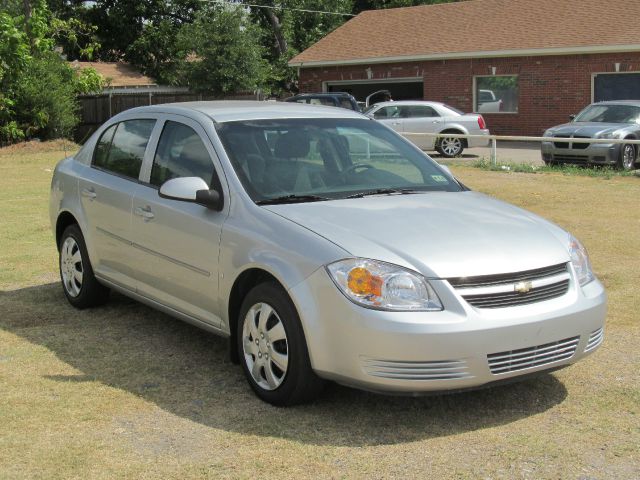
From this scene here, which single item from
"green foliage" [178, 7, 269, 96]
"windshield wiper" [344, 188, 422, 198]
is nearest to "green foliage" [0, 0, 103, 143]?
"green foliage" [178, 7, 269, 96]

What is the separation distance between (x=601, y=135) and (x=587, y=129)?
1.30ft

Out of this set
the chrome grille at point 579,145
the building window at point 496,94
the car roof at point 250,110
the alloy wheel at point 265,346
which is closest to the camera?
the alloy wheel at point 265,346

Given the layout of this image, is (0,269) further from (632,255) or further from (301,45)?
(301,45)

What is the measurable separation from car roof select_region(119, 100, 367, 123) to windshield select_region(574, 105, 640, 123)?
15211mm

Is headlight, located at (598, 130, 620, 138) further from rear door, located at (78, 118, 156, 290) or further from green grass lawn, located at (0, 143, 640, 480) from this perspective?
rear door, located at (78, 118, 156, 290)

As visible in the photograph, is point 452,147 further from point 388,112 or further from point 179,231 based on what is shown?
point 179,231

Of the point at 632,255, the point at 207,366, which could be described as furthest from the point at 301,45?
the point at 207,366

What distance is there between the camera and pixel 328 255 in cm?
472

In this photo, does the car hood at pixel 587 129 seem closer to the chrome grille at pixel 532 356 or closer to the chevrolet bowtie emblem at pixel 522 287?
the chrome grille at pixel 532 356

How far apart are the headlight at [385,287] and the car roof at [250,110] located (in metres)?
1.80

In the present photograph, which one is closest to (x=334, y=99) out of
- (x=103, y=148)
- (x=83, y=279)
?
(x=103, y=148)

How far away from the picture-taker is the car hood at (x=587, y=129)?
19.5m

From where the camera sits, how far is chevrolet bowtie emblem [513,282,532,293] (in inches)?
184

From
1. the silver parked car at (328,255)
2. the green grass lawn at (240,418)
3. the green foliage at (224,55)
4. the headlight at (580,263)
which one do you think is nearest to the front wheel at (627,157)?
the green grass lawn at (240,418)
